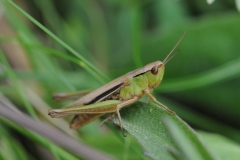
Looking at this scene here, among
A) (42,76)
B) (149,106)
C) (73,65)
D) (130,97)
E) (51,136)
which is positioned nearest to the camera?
(51,136)

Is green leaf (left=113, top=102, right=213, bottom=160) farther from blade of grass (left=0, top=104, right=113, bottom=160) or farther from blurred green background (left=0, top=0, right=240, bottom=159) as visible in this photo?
blurred green background (left=0, top=0, right=240, bottom=159)

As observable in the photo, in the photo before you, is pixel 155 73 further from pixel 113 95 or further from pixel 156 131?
pixel 156 131

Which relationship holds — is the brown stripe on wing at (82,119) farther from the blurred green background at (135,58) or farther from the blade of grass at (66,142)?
the blade of grass at (66,142)

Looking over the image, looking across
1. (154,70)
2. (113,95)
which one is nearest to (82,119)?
(113,95)

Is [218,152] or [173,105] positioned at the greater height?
[173,105]

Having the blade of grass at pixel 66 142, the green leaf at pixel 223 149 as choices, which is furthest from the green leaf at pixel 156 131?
the green leaf at pixel 223 149

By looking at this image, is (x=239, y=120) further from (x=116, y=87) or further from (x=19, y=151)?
(x=19, y=151)

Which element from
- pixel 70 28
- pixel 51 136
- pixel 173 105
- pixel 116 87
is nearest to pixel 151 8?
pixel 70 28
